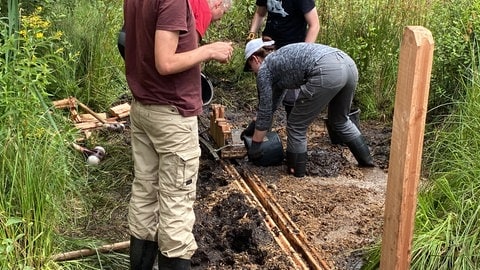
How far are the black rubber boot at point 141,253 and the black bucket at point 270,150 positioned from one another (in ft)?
6.19

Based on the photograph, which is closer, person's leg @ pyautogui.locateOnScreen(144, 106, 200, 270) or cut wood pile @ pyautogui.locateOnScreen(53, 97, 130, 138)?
person's leg @ pyautogui.locateOnScreen(144, 106, 200, 270)

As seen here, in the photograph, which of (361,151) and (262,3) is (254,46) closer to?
(262,3)

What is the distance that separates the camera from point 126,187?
197 inches

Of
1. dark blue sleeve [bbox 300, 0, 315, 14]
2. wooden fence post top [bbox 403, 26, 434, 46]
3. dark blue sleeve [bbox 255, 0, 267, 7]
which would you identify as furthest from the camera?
dark blue sleeve [bbox 255, 0, 267, 7]

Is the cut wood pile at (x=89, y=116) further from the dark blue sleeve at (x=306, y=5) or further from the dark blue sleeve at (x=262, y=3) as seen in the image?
the dark blue sleeve at (x=306, y=5)

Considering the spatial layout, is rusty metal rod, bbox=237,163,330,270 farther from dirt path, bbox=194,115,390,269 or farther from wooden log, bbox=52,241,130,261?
wooden log, bbox=52,241,130,261

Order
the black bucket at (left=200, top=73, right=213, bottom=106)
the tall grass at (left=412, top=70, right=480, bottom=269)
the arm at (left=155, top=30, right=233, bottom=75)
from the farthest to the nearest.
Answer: the black bucket at (left=200, top=73, right=213, bottom=106)
the tall grass at (left=412, top=70, right=480, bottom=269)
the arm at (left=155, top=30, right=233, bottom=75)

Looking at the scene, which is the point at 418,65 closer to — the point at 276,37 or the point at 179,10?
the point at 179,10

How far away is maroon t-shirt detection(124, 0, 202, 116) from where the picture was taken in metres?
3.18

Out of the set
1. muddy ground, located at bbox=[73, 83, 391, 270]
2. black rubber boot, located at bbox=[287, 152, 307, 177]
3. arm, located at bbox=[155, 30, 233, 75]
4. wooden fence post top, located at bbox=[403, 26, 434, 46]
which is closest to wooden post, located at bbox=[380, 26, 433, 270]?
wooden fence post top, located at bbox=[403, 26, 434, 46]

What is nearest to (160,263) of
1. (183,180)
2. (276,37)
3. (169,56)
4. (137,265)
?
(137,265)

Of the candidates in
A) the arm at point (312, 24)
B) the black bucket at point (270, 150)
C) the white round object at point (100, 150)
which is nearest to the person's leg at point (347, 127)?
the black bucket at point (270, 150)

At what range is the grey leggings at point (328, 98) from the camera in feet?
16.4

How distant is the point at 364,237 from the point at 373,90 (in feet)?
8.34
